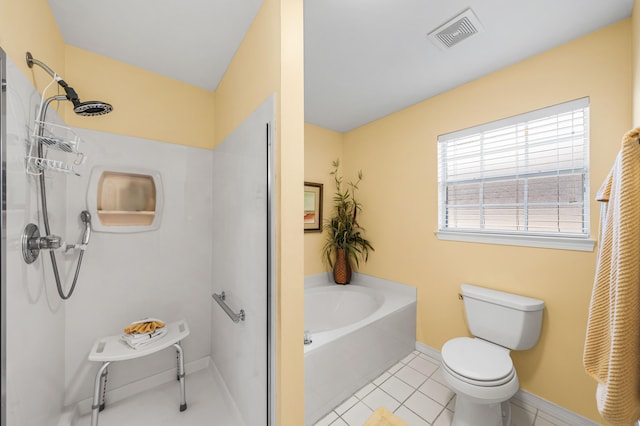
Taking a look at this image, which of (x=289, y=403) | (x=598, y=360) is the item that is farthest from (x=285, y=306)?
(x=598, y=360)

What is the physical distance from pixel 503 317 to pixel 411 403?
35.1 inches

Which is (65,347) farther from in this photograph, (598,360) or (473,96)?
(473,96)

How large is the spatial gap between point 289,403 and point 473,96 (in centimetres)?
248

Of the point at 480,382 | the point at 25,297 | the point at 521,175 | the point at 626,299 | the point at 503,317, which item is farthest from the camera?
the point at 521,175

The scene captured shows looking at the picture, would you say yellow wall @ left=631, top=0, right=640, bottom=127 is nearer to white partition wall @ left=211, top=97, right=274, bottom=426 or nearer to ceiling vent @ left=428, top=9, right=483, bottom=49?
ceiling vent @ left=428, top=9, right=483, bottom=49

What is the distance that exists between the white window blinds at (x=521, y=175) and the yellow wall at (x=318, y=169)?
1.27 meters

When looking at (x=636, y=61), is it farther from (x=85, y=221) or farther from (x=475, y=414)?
(x=85, y=221)

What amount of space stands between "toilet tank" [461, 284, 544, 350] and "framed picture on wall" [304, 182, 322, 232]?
161 centimetres

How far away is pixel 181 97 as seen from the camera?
2012 mm

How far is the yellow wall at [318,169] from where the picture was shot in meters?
2.78

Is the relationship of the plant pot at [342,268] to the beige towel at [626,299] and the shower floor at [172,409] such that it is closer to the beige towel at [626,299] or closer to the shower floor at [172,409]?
the shower floor at [172,409]

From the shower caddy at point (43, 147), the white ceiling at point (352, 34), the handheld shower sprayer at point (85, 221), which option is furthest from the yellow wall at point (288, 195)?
the handheld shower sprayer at point (85, 221)

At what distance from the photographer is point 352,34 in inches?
57.2

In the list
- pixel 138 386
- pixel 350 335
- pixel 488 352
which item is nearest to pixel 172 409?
pixel 138 386
